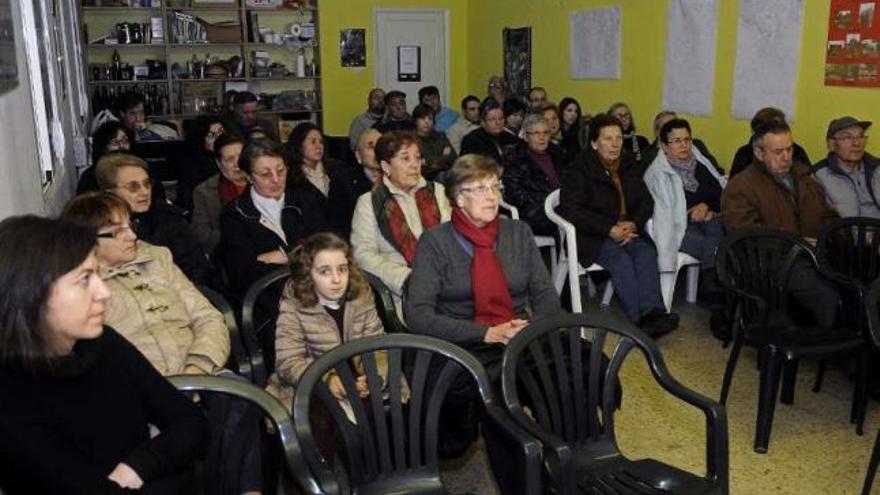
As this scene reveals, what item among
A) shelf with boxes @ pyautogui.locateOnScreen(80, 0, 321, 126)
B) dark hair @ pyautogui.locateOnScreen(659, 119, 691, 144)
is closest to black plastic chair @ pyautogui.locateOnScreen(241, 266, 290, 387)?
dark hair @ pyautogui.locateOnScreen(659, 119, 691, 144)

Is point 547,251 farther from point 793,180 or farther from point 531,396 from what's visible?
point 531,396

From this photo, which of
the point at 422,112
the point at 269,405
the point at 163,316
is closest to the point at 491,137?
the point at 422,112

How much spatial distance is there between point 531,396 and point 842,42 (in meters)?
3.50

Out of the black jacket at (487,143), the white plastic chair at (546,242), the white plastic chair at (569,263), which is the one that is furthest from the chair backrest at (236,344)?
the black jacket at (487,143)

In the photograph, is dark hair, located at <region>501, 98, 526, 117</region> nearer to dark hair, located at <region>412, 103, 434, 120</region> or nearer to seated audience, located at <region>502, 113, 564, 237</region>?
dark hair, located at <region>412, 103, 434, 120</region>

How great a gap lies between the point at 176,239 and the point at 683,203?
2.76 m

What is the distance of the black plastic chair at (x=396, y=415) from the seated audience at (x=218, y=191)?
2036mm

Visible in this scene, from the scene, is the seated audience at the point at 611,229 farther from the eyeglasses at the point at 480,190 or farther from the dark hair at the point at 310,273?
the dark hair at the point at 310,273

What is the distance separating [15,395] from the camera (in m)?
1.46

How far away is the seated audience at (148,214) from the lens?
3031 mm

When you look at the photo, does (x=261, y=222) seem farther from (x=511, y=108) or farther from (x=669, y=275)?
(x=511, y=108)

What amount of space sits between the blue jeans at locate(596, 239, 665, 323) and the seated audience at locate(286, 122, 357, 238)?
1.39 metres

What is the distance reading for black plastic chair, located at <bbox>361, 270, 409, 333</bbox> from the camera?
2.89 m

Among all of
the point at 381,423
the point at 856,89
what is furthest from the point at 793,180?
the point at 381,423
